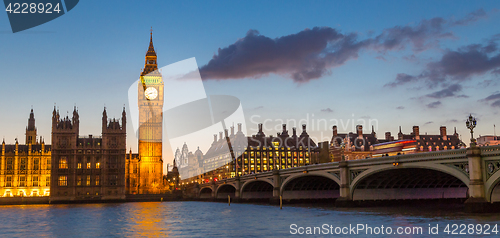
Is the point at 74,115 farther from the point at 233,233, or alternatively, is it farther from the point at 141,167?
the point at 233,233

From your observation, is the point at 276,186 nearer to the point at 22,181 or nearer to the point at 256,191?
the point at 256,191

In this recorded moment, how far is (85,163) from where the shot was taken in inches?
5945

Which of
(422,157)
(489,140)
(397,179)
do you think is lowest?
(397,179)

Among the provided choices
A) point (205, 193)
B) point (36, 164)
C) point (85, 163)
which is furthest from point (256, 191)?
point (36, 164)

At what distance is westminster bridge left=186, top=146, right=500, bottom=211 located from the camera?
51.6 m

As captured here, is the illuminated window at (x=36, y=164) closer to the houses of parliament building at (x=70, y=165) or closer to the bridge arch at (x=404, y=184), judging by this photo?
the houses of parliament building at (x=70, y=165)

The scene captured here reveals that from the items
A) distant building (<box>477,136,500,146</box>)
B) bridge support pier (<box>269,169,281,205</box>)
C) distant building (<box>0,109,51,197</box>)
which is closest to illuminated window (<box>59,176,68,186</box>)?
distant building (<box>0,109,51,197</box>)

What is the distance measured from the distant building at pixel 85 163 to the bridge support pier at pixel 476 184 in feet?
384

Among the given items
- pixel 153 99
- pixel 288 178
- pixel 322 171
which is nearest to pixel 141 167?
pixel 153 99

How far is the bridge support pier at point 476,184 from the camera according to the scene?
5106cm

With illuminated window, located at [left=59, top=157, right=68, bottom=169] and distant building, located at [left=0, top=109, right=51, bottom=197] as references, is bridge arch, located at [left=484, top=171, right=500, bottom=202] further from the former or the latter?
distant building, located at [left=0, top=109, right=51, bottom=197]

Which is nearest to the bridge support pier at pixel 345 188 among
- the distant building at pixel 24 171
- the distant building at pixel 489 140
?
the distant building at pixel 24 171

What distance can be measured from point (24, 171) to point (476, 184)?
466 ft

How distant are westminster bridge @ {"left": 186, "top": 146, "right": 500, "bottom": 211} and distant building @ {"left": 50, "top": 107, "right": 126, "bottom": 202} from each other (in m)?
47.9
